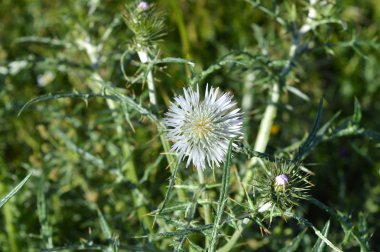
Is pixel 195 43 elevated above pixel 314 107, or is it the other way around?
pixel 195 43

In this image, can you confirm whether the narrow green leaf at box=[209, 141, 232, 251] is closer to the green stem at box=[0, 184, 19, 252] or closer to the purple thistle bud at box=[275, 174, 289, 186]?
the purple thistle bud at box=[275, 174, 289, 186]

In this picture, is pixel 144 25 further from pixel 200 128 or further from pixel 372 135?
pixel 372 135

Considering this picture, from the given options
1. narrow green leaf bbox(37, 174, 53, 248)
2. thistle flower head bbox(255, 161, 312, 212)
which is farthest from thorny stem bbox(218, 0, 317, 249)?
narrow green leaf bbox(37, 174, 53, 248)

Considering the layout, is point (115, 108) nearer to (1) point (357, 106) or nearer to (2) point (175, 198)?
(2) point (175, 198)

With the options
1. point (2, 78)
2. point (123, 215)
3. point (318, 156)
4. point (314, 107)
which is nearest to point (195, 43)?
point (314, 107)

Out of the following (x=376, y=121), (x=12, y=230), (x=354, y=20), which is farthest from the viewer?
(x=354, y=20)

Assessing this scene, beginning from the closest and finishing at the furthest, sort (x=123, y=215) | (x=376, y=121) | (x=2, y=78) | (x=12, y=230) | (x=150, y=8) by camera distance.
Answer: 1. (x=150, y=8)
2. (x=123, y=215)
3. (x=12, y=230)
4. (x=2, y=78)
5. (x=376, y=121)

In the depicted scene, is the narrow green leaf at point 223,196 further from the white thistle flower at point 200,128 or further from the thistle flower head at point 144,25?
the thistle flower head at point 144,25
